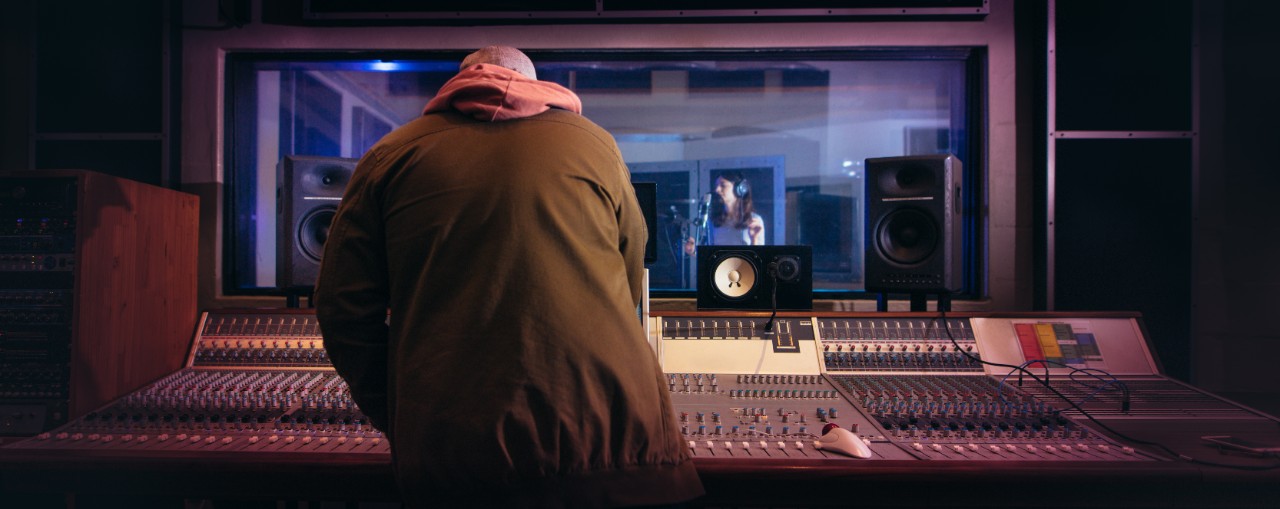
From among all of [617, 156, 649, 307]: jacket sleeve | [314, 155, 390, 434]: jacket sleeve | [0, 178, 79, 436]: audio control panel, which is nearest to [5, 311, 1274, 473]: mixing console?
[0, 178, 79, 436]: audio control panel

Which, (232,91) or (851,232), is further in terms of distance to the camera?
(851,232)

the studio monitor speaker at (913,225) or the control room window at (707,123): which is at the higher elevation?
the control room window at (707,123)

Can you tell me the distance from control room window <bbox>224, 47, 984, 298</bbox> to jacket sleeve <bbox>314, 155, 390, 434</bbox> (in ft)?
4.82

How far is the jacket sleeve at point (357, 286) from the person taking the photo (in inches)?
41.8

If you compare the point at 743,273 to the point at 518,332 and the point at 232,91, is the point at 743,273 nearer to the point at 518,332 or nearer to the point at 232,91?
the point at 518,332

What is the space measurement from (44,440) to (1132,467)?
2.41 meters

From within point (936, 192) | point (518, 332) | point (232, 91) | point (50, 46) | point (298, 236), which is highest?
point (50, 46)

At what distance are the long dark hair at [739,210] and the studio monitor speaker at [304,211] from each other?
65.6 inches

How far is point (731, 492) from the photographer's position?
1262 mm

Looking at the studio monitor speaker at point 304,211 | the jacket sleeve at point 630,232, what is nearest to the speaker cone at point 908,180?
the jacket sleeve at point 630,232

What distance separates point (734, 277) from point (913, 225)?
628mm

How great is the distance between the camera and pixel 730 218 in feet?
9.62

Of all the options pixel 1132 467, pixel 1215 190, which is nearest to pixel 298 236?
pixel 1132 467

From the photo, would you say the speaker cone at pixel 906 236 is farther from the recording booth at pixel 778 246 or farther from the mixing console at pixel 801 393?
the mixing console at pixel 801 393
